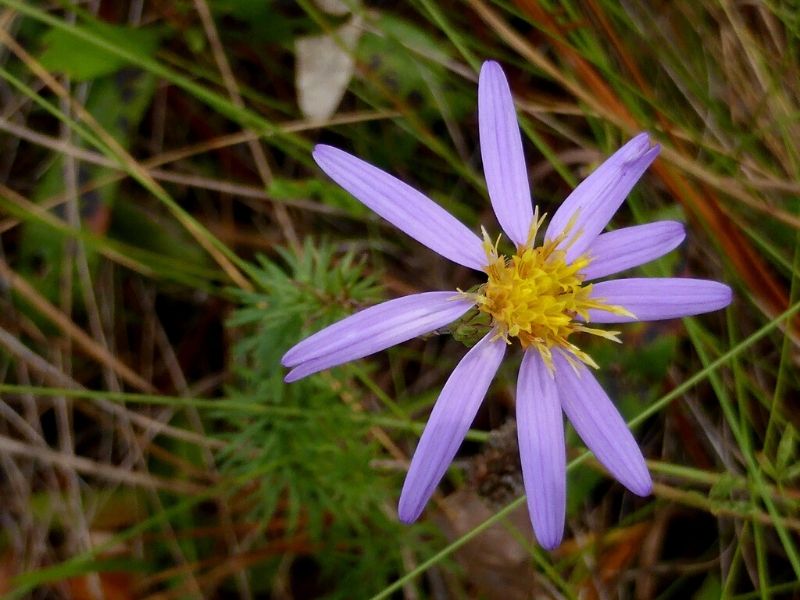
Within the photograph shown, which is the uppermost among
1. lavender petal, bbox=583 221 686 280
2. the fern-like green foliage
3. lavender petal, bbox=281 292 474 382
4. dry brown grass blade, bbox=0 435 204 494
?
lavender petal, bbox=583 221 686 280

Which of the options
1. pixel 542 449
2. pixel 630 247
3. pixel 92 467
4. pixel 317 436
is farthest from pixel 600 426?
pixel 92 467

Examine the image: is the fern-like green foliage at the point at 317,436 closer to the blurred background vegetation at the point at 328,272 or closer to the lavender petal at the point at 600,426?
the blurred background vegetation at the point at 328,272

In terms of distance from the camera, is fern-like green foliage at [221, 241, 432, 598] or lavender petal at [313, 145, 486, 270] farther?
fern-like green foliage at [221, 241, 432, 598]

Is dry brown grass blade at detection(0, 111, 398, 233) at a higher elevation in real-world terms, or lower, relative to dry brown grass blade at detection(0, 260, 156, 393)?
higher

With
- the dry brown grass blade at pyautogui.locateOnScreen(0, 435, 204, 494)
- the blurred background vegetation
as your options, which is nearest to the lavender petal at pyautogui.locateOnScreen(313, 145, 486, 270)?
the blurred background vegetation

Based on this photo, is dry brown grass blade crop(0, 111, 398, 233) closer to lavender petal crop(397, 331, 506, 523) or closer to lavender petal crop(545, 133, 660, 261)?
lavender petal crop(545, 133, 660, 261)

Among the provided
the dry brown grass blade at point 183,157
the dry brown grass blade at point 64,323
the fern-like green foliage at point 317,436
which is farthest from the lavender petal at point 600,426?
the dry brown grass blade at point 64,323

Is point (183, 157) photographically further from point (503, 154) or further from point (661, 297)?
point (661, 297)
